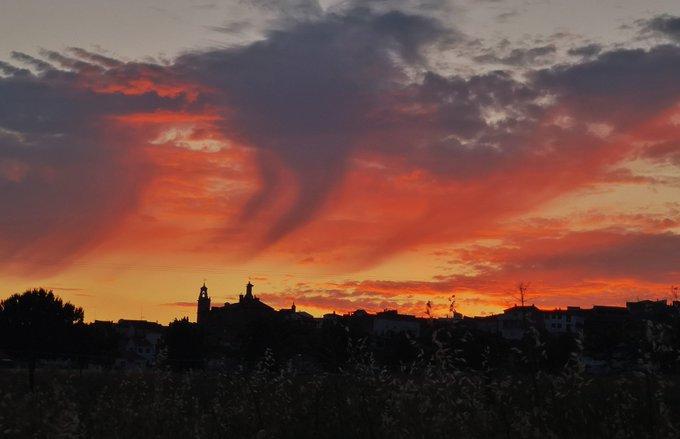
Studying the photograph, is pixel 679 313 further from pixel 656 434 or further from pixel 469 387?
pixel 469 387

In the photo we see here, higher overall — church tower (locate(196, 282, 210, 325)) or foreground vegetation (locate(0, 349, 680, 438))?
church tower (locate(196, 282, 210, 325))

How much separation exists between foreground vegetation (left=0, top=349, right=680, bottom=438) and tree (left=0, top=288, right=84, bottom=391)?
82923 millimetres

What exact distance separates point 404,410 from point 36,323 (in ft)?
297

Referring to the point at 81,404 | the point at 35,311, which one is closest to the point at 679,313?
the point at 81,404

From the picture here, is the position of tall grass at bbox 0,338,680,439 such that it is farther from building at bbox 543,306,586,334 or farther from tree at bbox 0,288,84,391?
building at bbox 543,306,586,334

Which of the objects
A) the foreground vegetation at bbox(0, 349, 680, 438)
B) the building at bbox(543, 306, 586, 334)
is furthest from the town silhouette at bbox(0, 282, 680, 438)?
the building at bbox(543, 306, 586, 334)

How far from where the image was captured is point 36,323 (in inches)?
3612

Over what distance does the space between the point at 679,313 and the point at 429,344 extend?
245 cm

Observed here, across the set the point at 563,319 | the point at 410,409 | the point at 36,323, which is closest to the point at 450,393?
the point at 410,409

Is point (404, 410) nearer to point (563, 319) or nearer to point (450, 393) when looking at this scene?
point (450, 393)

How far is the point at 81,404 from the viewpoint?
13.7 metres

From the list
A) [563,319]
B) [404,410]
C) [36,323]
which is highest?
[563,319]

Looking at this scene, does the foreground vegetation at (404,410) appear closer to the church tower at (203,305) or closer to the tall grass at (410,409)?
the tall grass at (410,409)

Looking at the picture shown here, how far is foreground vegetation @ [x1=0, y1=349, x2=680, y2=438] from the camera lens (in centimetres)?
734
